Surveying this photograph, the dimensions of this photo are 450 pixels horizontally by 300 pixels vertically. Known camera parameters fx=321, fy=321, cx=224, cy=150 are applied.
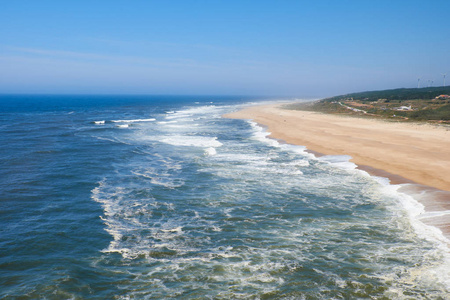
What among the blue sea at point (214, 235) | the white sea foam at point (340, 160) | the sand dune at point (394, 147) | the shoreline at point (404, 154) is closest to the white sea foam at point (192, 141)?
the shoreline at point (404, 154)

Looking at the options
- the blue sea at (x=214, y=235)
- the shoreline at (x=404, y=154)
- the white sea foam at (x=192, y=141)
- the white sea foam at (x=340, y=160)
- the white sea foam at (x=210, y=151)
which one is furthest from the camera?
the white sea foam at (x=192, y=141)

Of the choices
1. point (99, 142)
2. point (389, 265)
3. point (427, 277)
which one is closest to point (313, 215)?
point (389, 265)

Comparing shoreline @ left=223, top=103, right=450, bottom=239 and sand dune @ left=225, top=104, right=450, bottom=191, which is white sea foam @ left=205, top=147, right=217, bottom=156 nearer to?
shoreline @ left=223, top=103, right=450, bottom=239

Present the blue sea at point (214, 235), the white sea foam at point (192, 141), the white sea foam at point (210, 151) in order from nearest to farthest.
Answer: the blue sea at point (214, 235) < the white sea foam at point (210, 151) < the white sea foam at point (192, 141)

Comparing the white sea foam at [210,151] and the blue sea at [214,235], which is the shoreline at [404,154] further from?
the white sea foam at [210,151]

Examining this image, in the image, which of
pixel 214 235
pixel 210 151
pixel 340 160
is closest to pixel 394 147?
pixel 340 160

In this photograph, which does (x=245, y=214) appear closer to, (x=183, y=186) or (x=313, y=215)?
(x=313, y=215)

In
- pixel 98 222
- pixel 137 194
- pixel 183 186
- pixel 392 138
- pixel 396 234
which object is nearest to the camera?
pixel 396 234
